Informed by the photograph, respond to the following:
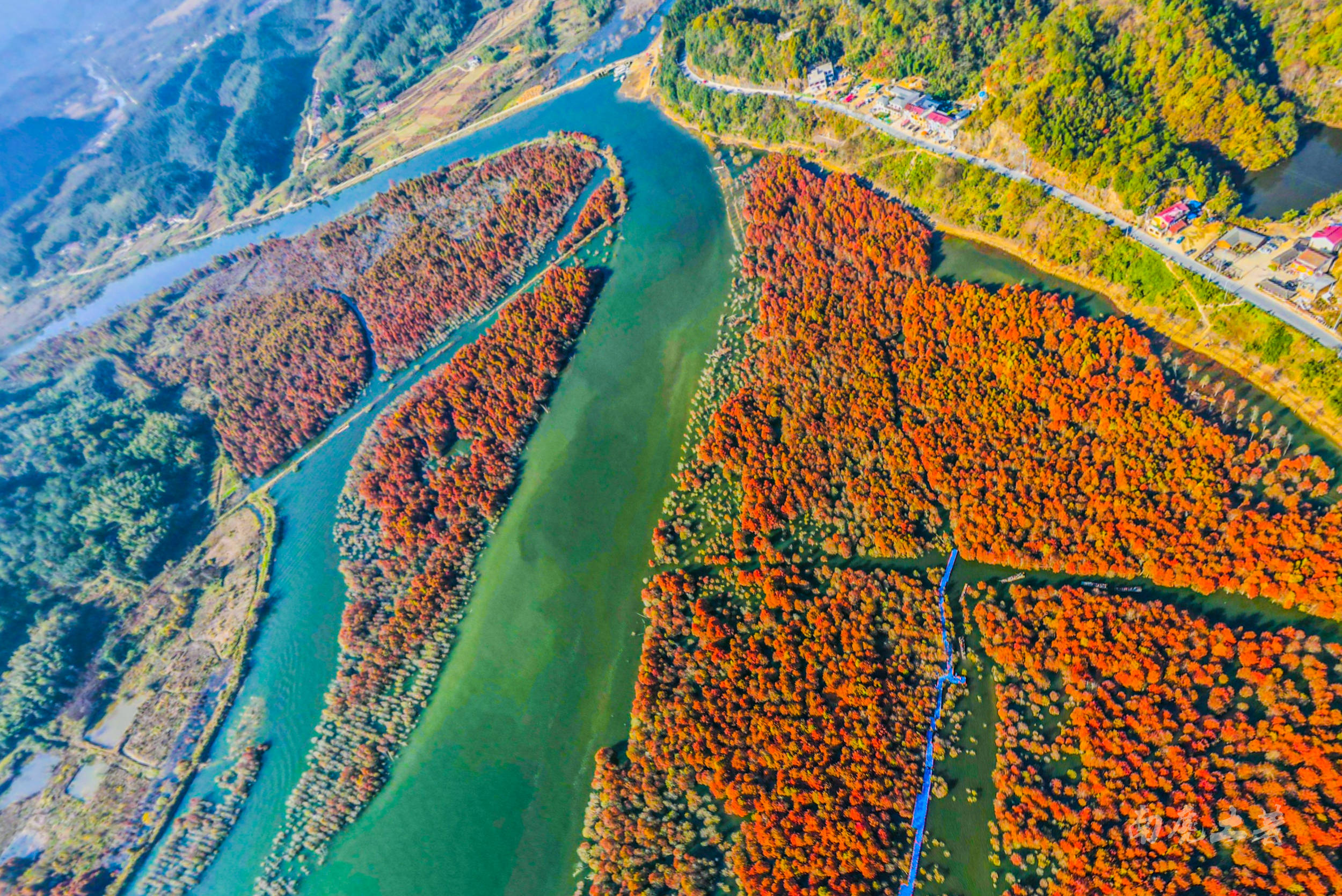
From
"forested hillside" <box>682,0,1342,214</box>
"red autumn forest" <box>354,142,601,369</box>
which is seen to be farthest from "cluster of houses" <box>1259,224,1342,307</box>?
"red autumn forest" <box>354,142,601,369</box>

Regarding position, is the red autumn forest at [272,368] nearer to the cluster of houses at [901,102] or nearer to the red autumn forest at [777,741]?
the red autumn forest at [777,741]

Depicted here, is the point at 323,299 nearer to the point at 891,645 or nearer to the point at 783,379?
the point at 783,379

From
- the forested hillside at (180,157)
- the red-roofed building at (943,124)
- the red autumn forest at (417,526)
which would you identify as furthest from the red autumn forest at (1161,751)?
the forested hillside at (180,157)

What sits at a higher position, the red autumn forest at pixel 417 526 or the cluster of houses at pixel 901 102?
the cluster of houses at pixel 901 102

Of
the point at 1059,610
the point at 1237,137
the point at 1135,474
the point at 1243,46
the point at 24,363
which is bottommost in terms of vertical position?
the point at 1059,610

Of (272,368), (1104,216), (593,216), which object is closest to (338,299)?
(272,368)

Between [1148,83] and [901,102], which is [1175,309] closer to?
[1148,83]

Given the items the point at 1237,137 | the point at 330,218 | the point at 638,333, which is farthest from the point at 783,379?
the point at 330,218
